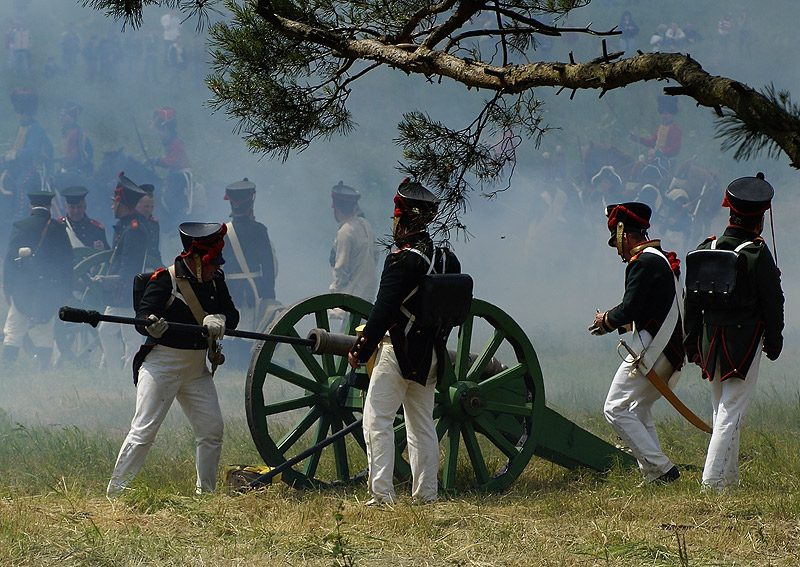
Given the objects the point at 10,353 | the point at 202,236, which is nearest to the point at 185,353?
the point at 202,236

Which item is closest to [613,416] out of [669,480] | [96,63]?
[669,480]

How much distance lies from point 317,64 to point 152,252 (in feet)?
22.7

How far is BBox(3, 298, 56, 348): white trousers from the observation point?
478 inches

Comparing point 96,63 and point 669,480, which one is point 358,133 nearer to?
point 96,63

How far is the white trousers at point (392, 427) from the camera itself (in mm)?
4660

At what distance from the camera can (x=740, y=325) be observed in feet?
15.6

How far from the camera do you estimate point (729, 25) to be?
52.4ft

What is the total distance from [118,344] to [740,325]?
9.22 metres

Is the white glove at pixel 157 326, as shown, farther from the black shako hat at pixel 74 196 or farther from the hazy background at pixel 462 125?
the hazy background at pixel 462 125

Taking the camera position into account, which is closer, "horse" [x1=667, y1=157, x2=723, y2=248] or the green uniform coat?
the green uniform coat

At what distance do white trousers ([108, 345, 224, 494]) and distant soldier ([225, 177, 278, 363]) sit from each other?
6.63 metres

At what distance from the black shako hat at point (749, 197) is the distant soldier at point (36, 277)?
823 centimetres

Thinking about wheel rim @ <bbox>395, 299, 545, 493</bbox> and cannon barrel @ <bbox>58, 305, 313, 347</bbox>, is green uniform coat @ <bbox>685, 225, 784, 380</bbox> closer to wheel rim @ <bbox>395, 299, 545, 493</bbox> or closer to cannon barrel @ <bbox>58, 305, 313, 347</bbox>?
wheel rim @ <bbox>395, 299, 545, 493</bbox>

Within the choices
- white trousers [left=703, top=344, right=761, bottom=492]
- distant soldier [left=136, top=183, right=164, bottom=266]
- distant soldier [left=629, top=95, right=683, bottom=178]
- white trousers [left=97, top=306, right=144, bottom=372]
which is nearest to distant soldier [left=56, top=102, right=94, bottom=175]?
white trousers [left=97, top=306, right=144, bottom=372]
